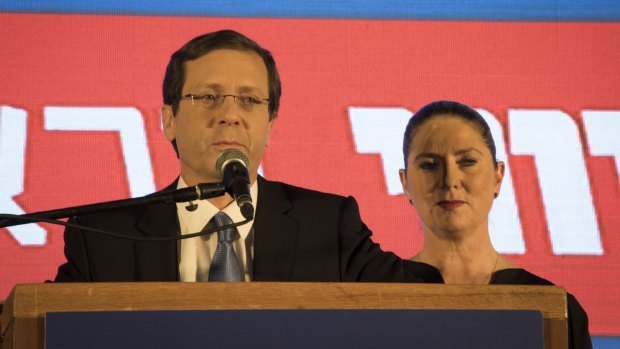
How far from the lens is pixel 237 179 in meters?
2.11

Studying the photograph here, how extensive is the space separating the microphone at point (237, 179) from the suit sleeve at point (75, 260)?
2.02ft

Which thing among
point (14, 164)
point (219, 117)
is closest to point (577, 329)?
point (219, 117)

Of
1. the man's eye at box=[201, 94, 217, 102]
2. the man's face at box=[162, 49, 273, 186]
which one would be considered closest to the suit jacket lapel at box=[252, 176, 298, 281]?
the man's face at box=[162, 49, 273, 186]

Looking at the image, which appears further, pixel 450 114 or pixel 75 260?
pixel 450 114

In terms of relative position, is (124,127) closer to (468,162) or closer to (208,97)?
(208,97)

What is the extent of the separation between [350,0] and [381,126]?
21.1 inches

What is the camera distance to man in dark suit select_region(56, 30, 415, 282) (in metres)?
2.66

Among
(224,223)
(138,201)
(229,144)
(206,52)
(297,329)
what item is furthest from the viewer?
(206,52)

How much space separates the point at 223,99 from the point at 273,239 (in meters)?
0.48

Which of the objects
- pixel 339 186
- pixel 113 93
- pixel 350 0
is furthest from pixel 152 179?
pixel 350 0

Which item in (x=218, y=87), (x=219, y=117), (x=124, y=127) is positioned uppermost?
(x=124, y=127)

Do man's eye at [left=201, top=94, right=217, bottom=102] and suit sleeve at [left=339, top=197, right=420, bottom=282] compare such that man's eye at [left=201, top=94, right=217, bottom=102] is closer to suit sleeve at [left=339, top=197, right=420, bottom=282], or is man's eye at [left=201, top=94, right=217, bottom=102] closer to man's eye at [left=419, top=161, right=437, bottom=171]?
suit sleeve at [left=339, top=197, right=420, bottom=282]

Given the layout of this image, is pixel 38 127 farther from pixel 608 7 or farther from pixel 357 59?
pixel 608 7

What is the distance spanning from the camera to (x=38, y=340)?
1.83 metres
